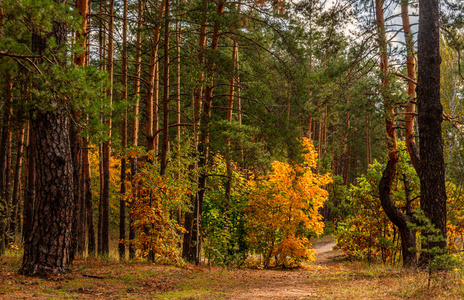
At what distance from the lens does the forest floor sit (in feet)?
16.7

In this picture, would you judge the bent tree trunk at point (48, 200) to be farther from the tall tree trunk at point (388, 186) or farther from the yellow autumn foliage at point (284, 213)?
the tall tree trunk at point (388, 186)

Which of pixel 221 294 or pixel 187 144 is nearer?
pixel 221 294

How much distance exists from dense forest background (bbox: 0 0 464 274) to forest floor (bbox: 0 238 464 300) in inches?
21.4

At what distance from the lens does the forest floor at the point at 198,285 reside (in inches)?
200

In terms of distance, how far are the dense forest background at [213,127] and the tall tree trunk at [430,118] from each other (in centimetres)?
13

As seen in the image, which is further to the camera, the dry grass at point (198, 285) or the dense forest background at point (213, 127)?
the dense forest background at point (213, 127)

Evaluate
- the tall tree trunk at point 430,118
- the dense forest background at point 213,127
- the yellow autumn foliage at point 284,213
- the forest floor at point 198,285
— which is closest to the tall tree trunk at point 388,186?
the dense forest background at point 213,127

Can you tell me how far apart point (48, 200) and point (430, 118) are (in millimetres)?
7406

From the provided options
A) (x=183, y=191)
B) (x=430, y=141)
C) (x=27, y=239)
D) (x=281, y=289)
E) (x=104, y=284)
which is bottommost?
(x=281, y=289)

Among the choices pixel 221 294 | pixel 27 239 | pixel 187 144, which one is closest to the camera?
pixel 27 239

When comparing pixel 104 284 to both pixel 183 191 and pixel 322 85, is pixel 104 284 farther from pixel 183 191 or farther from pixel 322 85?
pixel 322 85

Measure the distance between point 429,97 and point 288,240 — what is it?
640cm

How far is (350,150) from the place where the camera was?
118 ft

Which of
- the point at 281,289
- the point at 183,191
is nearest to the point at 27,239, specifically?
the point at 183,191
